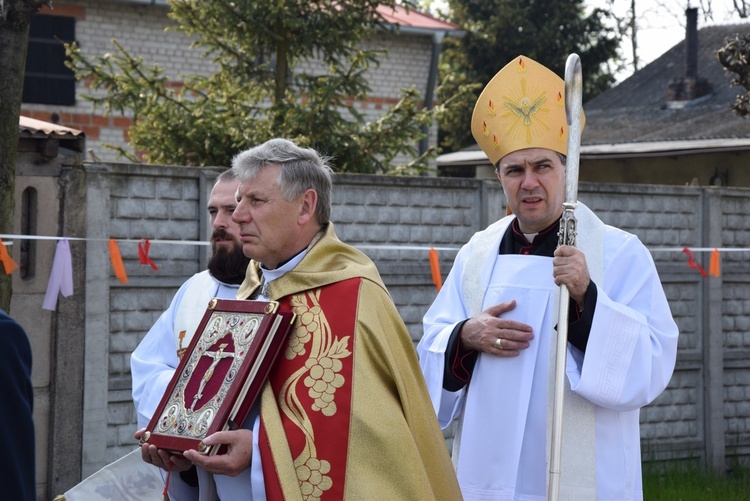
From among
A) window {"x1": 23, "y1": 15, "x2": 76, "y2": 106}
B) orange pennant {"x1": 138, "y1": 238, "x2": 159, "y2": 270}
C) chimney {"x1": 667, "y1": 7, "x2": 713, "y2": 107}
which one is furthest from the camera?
chimney {"x1": 667, "y1": 7, "x2": 713, "y2": 107}

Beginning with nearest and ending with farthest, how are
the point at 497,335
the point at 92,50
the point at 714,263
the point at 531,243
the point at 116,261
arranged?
the point at 497,335 < the point at 531,243 < the point at 116,261 < the point at 714,263 < the point at 92,50

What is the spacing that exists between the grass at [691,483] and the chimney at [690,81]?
11.7 m

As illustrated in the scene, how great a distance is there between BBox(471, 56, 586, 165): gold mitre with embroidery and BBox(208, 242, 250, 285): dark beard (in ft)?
3.37

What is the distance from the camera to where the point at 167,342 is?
4.64m

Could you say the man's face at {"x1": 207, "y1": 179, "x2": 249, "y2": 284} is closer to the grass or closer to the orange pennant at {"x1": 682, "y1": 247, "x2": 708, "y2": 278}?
the grass

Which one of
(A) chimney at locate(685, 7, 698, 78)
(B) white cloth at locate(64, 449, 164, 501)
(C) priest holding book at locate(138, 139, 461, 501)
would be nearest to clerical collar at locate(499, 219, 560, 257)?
(C) priest holding book at locate(138, 139, 461, 501)

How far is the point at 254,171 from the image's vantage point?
11.8ft

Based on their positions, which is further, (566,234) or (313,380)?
(566,234)

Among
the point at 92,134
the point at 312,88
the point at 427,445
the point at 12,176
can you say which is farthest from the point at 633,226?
the point at 92,134

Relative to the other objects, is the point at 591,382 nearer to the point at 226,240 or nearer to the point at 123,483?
the point at 226,240

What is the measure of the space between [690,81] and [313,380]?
18.3 metres

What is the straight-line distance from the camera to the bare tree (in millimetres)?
6184

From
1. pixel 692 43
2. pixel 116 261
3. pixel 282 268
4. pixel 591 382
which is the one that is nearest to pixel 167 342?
pixel 282 268

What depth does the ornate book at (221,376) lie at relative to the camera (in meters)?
3.37
